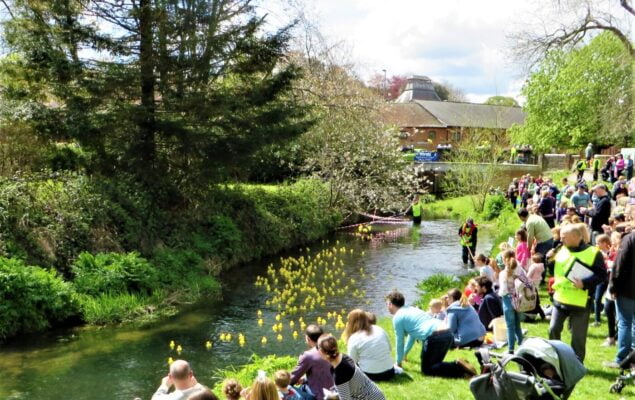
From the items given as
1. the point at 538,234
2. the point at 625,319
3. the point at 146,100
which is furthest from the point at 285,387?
the point at 146,100

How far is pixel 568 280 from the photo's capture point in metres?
6.72

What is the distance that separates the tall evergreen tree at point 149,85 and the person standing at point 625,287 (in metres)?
14.8

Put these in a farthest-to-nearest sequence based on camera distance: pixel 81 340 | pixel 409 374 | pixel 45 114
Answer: pixel 45 114, pixel 81 340, pixel 409 374

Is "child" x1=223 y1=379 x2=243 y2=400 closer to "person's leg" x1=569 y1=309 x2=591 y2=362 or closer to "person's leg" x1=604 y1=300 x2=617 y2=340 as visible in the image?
"person's leg" x1=569 y1=309 x2=591 y2=362

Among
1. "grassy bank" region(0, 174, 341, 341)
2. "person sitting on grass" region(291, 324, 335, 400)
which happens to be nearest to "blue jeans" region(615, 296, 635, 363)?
"person sitting on grass" region(291, 324, 335, 400)

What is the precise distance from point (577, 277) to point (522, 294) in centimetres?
154

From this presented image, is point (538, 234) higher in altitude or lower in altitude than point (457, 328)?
higher

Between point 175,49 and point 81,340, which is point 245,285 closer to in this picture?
point 81,340

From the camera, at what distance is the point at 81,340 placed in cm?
1270

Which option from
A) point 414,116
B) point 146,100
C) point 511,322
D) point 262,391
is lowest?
point 511,322

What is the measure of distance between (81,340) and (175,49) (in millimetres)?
10422

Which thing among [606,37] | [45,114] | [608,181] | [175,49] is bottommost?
[608,181]

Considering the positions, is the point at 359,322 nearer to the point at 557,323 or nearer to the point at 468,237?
the point at 557,323

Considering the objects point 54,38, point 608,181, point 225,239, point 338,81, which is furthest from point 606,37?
point 54,38
